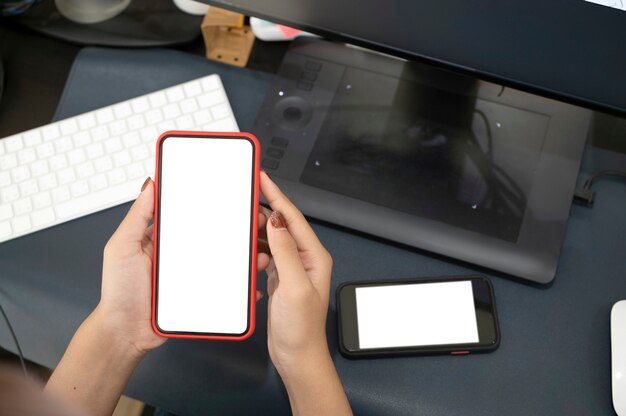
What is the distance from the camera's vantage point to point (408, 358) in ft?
1.78

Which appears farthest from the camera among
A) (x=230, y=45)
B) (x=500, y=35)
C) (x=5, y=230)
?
(x=230, y=45)

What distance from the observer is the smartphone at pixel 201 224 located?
489mm

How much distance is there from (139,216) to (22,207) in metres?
0.19

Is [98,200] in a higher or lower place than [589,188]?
lower

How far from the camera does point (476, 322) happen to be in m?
0.54

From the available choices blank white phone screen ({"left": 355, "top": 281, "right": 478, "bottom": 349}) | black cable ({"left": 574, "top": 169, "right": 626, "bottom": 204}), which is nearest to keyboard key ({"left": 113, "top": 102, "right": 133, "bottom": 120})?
blank white phone screen ({"left": 355, "top": 281, "right": 478, "bottom": 349})

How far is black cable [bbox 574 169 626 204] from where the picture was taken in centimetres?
59

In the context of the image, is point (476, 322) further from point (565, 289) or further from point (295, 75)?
point (295, 75)

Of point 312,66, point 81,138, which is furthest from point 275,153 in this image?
point 81,138

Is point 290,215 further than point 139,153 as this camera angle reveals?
No

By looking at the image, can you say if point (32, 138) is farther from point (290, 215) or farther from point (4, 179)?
point (290, 215)

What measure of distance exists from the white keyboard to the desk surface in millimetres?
21

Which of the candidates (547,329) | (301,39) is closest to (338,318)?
(547,329)

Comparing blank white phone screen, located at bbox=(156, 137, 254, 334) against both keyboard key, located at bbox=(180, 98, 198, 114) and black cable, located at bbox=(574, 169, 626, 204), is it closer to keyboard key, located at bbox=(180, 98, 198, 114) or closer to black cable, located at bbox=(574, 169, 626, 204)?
keyboard key, located at bbox=(180, 98, 198, 114)
